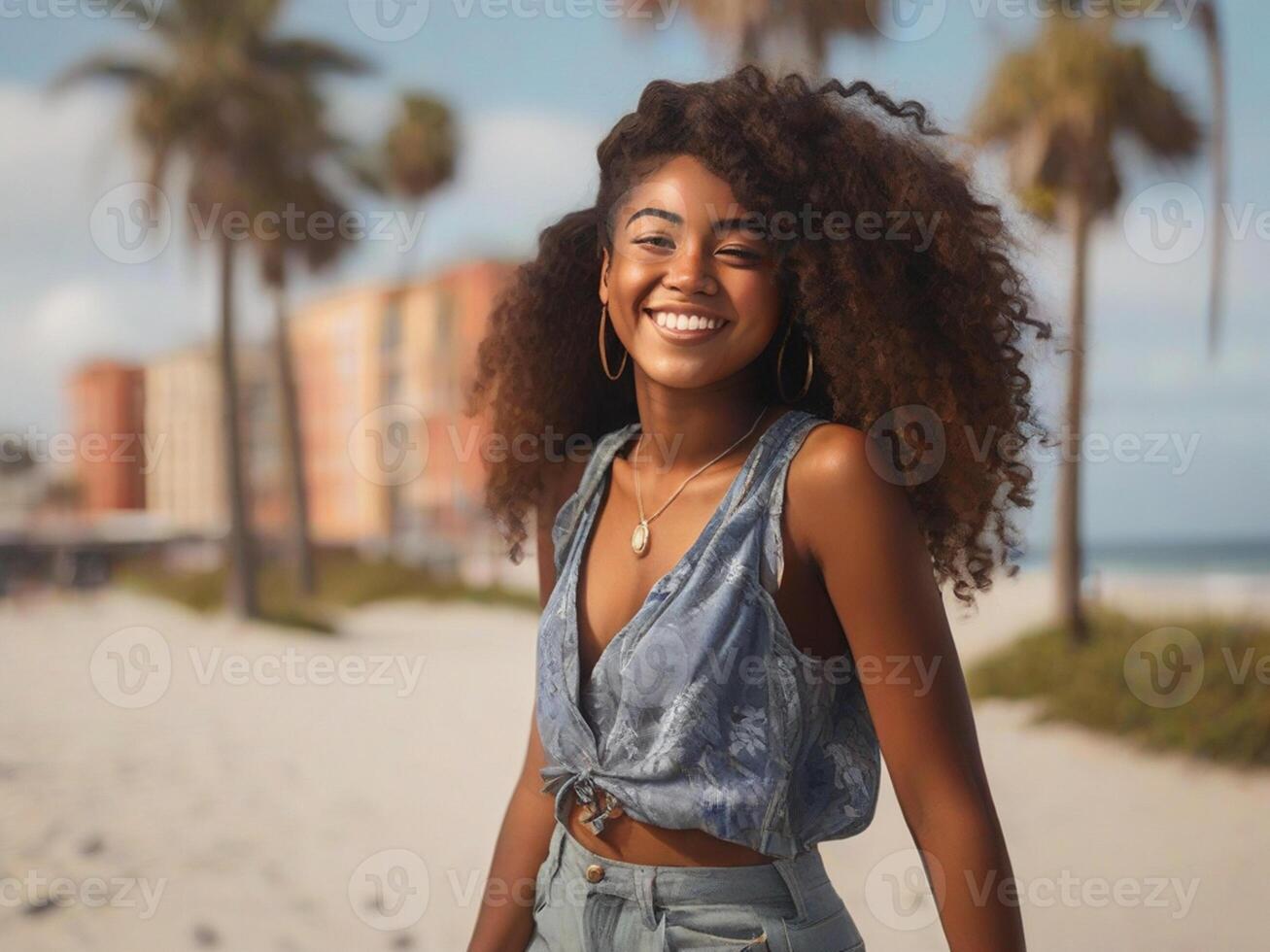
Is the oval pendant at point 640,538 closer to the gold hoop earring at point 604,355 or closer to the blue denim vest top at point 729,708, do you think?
the blue denim vest top at point 729,708

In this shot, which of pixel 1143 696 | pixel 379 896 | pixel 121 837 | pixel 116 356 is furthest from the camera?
pixel 116 356

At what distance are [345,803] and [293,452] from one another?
12.4 feet

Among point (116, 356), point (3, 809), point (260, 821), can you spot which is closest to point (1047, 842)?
point (260, 821)

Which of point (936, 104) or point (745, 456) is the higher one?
point (936, 104)

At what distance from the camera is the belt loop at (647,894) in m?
1.45

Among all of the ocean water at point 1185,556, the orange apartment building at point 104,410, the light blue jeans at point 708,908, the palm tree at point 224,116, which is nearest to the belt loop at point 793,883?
the light blue jeans at point 708,908

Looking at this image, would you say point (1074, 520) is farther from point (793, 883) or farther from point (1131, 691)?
point (793, 883)

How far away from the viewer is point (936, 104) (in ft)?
5.75

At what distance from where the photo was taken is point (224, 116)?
895 centimetres

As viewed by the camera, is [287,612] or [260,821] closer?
[260,821]

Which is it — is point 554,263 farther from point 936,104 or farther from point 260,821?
point 260,821

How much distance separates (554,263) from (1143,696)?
611cm

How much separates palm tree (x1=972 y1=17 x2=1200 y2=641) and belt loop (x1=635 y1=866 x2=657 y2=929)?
21.9 feet

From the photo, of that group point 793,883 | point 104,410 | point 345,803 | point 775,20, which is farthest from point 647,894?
point 104,410
